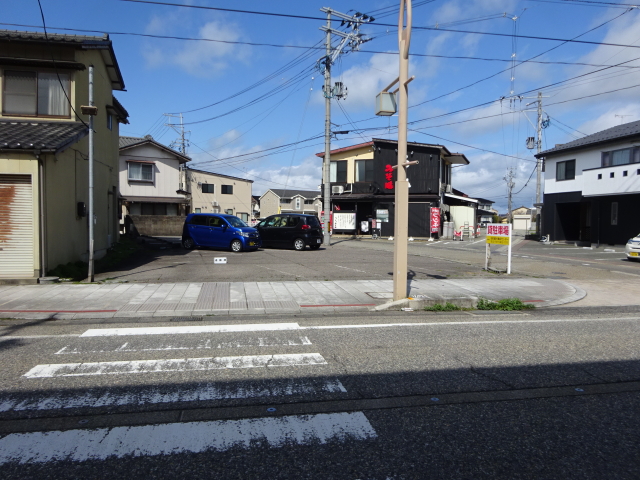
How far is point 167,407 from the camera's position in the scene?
4273mm

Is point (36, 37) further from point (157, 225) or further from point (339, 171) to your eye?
point (339, 171)

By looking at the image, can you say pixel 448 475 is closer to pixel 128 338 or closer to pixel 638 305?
pixel 128 338

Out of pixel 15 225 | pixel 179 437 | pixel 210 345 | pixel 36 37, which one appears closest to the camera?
pixel 179 437

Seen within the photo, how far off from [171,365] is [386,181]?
3043 cm

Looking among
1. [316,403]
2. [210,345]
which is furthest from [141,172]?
[316,403]

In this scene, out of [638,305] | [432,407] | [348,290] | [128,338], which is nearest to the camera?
[432,407]

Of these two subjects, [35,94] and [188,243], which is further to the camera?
[188,243]

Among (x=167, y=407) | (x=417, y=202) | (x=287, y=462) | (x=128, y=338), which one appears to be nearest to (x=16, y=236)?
(x=128, y=338)

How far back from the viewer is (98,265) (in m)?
14.2

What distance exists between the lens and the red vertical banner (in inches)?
1330

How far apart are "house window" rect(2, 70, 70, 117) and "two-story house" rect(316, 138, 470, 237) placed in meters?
22.6

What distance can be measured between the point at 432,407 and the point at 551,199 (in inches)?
1246

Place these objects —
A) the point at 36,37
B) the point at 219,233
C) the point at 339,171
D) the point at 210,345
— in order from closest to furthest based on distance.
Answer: the point at 210,345, the point at 36,37, the point at 219,233, the point at 339,171

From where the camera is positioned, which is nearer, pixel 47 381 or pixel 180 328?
pixel 47 381
